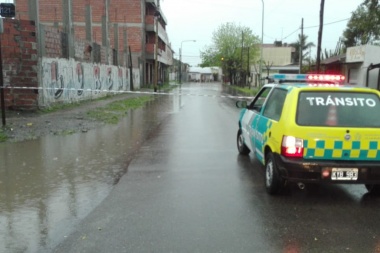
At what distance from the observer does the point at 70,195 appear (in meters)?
5.59

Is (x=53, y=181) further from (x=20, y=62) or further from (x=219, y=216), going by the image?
(x=20, y=62)

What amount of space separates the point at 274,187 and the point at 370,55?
2504 cm

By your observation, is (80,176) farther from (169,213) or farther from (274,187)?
(274,187)

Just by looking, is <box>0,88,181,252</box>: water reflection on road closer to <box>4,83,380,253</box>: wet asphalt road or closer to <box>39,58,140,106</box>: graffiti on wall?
<box>4,83,380,253</box>: wet asphalt road

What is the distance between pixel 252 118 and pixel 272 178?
1.84 m

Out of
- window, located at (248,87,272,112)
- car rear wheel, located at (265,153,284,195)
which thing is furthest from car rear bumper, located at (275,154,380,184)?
window, located at (248,87,272,112)

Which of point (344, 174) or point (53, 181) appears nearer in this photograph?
point (344, 174)

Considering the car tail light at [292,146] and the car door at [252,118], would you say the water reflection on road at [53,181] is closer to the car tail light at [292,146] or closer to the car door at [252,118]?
the car door at [252,118]

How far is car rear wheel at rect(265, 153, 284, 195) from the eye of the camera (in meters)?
5.45

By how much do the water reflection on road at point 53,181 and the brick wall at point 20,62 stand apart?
5.03m

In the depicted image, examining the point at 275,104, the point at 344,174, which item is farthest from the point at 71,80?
the point at 344,174

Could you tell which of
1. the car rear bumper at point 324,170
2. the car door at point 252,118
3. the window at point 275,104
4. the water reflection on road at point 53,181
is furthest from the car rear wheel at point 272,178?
the water reflection on road at point 53,181

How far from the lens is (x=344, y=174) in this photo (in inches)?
201

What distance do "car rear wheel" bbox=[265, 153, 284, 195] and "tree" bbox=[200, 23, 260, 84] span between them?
60415mm
